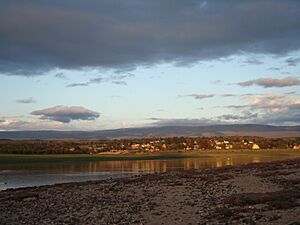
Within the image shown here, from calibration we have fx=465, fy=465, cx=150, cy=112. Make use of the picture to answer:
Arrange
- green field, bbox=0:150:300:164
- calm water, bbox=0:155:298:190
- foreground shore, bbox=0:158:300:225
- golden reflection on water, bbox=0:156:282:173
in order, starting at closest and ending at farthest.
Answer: foreground shore, bbox=0:158:300:225 → calm water, bbox=0:155:298:190 → golden reflection on water, bbox=0:156:282:173 → green field, bbox=0:150:300:164

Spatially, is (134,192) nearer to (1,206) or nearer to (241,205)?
(1,206)

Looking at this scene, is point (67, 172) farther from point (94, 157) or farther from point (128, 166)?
point (94, 157)

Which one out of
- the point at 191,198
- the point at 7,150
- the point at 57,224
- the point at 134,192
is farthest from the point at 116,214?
the point at 7,150

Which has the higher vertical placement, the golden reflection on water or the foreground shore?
the foreground shore

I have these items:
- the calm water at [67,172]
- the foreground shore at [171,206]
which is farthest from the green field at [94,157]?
the foreground shore at [171,206]

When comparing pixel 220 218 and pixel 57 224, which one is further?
pixel 57 224

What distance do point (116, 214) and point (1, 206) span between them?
1129 cm

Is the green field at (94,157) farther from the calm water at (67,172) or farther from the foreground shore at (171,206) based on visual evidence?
the foreground shore at (171,206)

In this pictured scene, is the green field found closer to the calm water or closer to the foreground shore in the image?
the calm water

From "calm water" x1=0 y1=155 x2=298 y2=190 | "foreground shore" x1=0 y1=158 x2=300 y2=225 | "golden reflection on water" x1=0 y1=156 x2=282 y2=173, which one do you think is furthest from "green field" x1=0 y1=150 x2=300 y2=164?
"foreground shore" x1=0 y1=158 x2=300 y2=225

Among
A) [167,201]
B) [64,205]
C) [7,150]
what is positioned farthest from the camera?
[7,150]

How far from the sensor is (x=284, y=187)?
26281 millimetres

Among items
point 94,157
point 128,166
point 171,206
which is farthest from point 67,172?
point 94,157

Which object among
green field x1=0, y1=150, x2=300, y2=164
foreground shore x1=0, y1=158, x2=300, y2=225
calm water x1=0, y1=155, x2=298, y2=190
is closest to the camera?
foreground shore x1=0, y1=158, x2=300, y2=225
